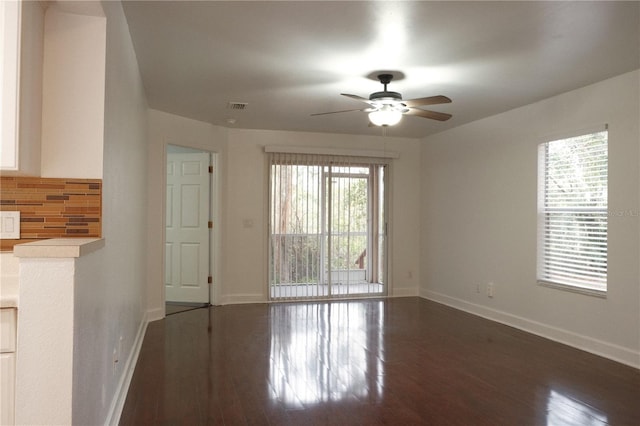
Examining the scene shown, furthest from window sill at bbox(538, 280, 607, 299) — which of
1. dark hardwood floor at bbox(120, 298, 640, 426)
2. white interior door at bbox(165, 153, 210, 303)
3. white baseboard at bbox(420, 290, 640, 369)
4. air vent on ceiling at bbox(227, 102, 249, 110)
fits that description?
white interior door at bbox(165, 153, 210, 303)

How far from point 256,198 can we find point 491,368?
12.4 feet

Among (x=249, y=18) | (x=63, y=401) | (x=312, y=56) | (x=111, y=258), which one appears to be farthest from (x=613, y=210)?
(x=63, y=401)

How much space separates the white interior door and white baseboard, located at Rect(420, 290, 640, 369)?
3.43 m

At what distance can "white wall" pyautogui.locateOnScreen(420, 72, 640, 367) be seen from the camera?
375 cm

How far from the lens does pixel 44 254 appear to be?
4.94ft

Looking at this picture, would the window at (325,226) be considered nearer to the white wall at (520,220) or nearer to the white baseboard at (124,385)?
the white wall at (520,220)

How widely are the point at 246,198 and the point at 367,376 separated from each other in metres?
3.46

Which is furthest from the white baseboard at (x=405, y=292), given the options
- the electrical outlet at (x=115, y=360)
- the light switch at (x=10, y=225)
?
the light switch at (x=10, y=225)

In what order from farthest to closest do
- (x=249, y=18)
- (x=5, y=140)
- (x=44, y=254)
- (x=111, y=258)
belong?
(x=249, y=18) < (x=111, y=258) < (x=5, y=140) < (x=44, y=254)

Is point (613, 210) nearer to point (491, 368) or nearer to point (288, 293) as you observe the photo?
point (491, 368)

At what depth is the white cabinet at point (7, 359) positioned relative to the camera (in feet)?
5.30

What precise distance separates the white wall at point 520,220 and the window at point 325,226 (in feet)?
2.66

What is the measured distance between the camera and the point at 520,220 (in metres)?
4.90

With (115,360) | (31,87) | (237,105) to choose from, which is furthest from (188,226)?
(31,87)
